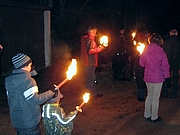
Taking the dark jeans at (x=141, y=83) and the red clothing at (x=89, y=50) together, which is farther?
the dark jeans at (x=141, y=83)

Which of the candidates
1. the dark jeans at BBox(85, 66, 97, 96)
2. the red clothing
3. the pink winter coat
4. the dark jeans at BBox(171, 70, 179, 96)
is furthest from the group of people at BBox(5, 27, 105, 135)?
the dark jeans at BBox(171, 70, 179, 96)

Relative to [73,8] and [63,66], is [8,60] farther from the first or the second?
[73,8]

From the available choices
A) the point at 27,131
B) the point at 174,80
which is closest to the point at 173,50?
the point at 174,80

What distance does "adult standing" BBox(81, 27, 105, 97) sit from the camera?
743cm

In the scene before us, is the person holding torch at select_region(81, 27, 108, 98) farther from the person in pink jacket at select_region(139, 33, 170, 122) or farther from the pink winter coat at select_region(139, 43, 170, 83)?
the pink winter coat at select_region(139, 43, 170, 83)

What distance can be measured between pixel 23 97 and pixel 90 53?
13.1 feet

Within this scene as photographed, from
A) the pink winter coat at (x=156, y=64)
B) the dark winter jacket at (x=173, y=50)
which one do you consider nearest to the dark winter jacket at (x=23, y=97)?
the pink winter coat at (x=156, y=64)

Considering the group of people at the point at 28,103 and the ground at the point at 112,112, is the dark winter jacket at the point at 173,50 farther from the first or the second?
the group of people at the point at 28,103

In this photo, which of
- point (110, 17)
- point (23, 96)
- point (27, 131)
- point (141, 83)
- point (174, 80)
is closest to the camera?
point (23, 96)

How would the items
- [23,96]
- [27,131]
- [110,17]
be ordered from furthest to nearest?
[110,17] → [27,131] → [23,96]

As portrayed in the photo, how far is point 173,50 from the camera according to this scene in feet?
25.6

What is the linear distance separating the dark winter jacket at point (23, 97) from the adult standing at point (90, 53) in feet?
12.6

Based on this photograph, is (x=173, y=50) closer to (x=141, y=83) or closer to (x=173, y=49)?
(x=173, y=49)

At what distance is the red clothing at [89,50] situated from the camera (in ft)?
24.3
